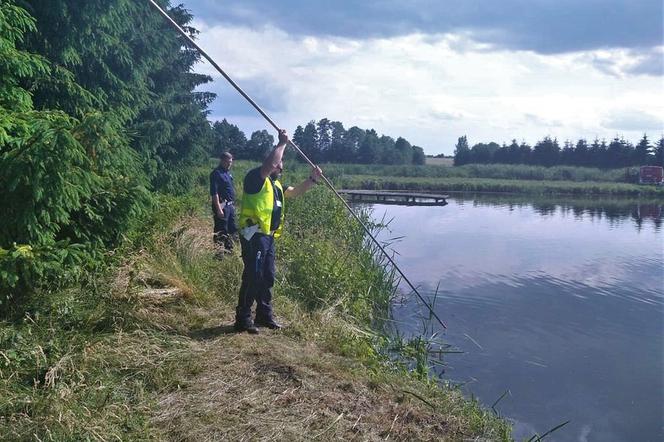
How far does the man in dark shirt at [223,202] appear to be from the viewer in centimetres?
873

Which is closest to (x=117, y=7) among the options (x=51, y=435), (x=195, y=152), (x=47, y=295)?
(x=47, y=295)

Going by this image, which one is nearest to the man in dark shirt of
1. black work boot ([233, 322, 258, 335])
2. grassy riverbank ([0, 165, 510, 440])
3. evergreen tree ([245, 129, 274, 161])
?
grassy riverbank ([0, 165, 510, 440])

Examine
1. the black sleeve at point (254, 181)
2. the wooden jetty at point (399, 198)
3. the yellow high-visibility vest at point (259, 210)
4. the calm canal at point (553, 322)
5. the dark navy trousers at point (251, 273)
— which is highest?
the black sleeve at point (254, 181)

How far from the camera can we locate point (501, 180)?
55.2 meters

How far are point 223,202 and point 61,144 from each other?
4345 mm

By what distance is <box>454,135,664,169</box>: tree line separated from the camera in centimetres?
6228

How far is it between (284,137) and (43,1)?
356cm

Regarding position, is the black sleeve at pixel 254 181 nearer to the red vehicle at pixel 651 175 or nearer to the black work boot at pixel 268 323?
the black work boot at pixel 268 323

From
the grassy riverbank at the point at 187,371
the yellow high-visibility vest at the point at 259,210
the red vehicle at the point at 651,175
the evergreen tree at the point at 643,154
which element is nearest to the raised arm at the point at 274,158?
the yellow high-visibility vest at the point at 259,210

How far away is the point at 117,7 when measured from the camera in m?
7.45

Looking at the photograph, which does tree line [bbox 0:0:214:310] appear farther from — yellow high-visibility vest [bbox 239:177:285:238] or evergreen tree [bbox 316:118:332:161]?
evergreen tree [bbox 316:118:332:161]

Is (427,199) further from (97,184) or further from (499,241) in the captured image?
(97,184)

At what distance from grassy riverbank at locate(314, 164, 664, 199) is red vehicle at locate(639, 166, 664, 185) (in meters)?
1.51

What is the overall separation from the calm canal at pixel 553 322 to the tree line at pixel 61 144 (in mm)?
4547
